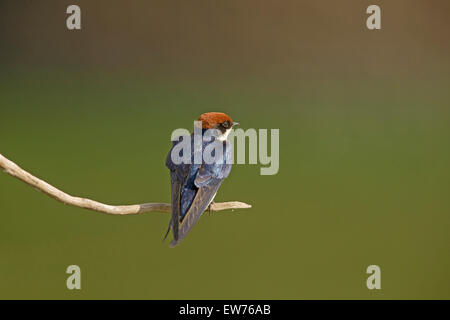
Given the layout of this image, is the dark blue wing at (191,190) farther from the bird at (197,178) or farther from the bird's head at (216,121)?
the bird's head at (216,121)

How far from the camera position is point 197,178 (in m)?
1.87

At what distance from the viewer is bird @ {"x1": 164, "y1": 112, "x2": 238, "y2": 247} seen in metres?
1.79

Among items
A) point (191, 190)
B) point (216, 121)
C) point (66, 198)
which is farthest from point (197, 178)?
point (66, 198)

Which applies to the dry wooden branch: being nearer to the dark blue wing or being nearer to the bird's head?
the dark blue wing

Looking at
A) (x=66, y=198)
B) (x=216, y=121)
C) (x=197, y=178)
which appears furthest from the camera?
(x=216, y=121)

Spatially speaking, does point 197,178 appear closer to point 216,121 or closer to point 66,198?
point 216,121

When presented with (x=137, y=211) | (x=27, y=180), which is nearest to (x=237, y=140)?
(x=137, y=211)

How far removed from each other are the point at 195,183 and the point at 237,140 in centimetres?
44

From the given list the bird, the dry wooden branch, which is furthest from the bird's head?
the dry wooden branch

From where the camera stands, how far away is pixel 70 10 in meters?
2.63

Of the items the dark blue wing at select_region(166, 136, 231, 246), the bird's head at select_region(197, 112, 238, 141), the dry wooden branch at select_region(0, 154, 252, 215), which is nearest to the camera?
the dry wooden branch at select_region(0, 154, 252, 215)

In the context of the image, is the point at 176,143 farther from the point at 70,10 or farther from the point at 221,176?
the point at 70,10

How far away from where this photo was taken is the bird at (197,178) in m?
1.79

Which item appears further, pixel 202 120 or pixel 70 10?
pixel 70 10
